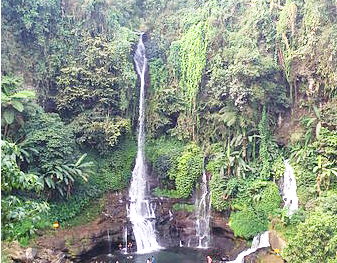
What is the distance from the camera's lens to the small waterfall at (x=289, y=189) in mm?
18953

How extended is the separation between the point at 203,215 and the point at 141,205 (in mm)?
3618

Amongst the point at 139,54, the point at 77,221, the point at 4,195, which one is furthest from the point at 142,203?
the point at 4,195

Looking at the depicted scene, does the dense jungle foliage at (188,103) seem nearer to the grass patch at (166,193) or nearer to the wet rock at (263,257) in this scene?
the grass patch at (166,193)

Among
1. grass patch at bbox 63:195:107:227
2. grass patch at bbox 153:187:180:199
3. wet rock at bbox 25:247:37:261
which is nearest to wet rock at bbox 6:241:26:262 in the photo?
wet rock at bbox 25:247:37:261

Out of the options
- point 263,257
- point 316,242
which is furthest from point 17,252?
point 316,242

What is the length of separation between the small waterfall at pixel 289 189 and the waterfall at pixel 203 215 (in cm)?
414

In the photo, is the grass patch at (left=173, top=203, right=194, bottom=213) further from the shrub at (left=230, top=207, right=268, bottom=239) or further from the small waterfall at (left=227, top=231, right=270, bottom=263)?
the small waterfall at (left=227, top=231, right=270, bottom=263)

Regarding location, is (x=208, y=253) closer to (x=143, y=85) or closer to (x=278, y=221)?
(x=278, y=221)

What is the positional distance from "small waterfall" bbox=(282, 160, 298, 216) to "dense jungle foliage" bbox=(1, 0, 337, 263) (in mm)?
330

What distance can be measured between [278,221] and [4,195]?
591 inches

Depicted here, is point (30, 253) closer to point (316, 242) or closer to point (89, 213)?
point (89, 213)

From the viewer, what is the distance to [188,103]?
2402cm

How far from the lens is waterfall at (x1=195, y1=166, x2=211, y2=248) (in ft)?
69.1

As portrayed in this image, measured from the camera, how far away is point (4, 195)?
224 inches
